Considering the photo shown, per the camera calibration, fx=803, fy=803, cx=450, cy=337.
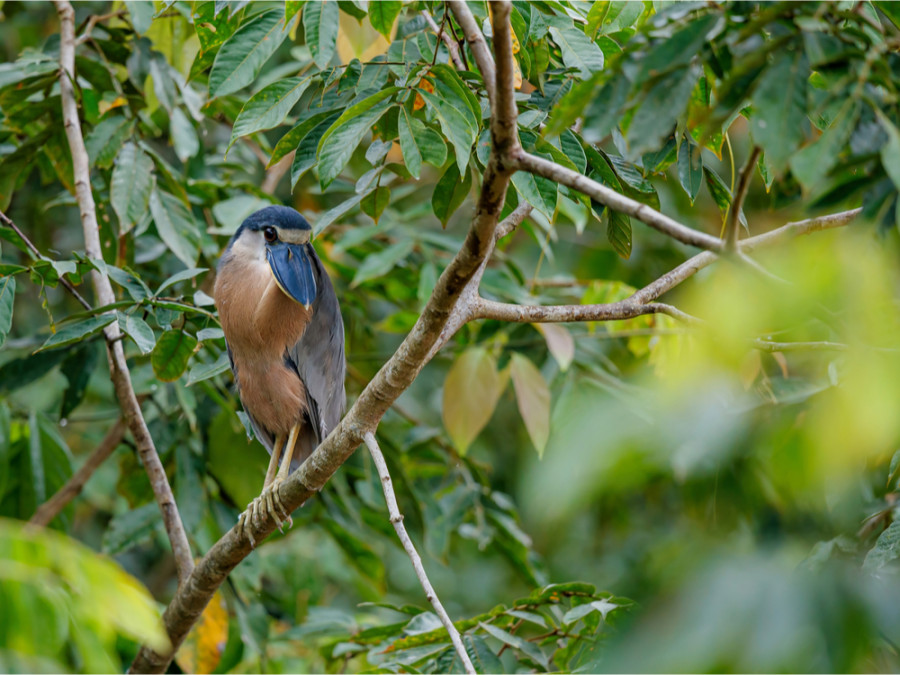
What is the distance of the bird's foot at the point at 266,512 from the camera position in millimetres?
1930

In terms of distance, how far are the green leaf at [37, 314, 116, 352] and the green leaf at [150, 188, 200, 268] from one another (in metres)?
0.53

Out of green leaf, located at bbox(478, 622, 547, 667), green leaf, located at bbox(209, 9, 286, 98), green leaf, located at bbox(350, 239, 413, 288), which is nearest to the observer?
green leaf, located at bbox(209, 9, 286, 98)

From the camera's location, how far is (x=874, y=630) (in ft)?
1.80

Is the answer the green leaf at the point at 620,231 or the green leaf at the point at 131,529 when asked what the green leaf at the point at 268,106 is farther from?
the green leaf at the point at 131,529

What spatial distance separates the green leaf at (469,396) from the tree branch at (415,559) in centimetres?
99

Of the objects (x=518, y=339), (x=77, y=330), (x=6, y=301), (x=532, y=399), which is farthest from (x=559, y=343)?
(x=6, y=301)

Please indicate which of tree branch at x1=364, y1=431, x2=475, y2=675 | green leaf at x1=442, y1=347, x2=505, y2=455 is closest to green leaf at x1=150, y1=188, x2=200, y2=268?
green leaf at x1=442, y1=347, x2=505, y2=455

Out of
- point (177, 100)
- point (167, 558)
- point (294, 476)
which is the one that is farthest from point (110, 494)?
point (294, 476)

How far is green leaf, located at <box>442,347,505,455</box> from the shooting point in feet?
8.58

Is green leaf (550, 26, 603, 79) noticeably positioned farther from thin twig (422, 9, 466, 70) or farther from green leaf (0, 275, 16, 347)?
green leaf (0, 275, 16, 347)

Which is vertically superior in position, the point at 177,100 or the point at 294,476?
the point at 177,100

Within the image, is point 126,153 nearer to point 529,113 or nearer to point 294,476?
point 294,476

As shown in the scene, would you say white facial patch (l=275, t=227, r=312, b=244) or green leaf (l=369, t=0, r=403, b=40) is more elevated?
green leaf (l=369, t=0, r=403, b=40)

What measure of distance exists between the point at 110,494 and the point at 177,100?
2189 millimetres
